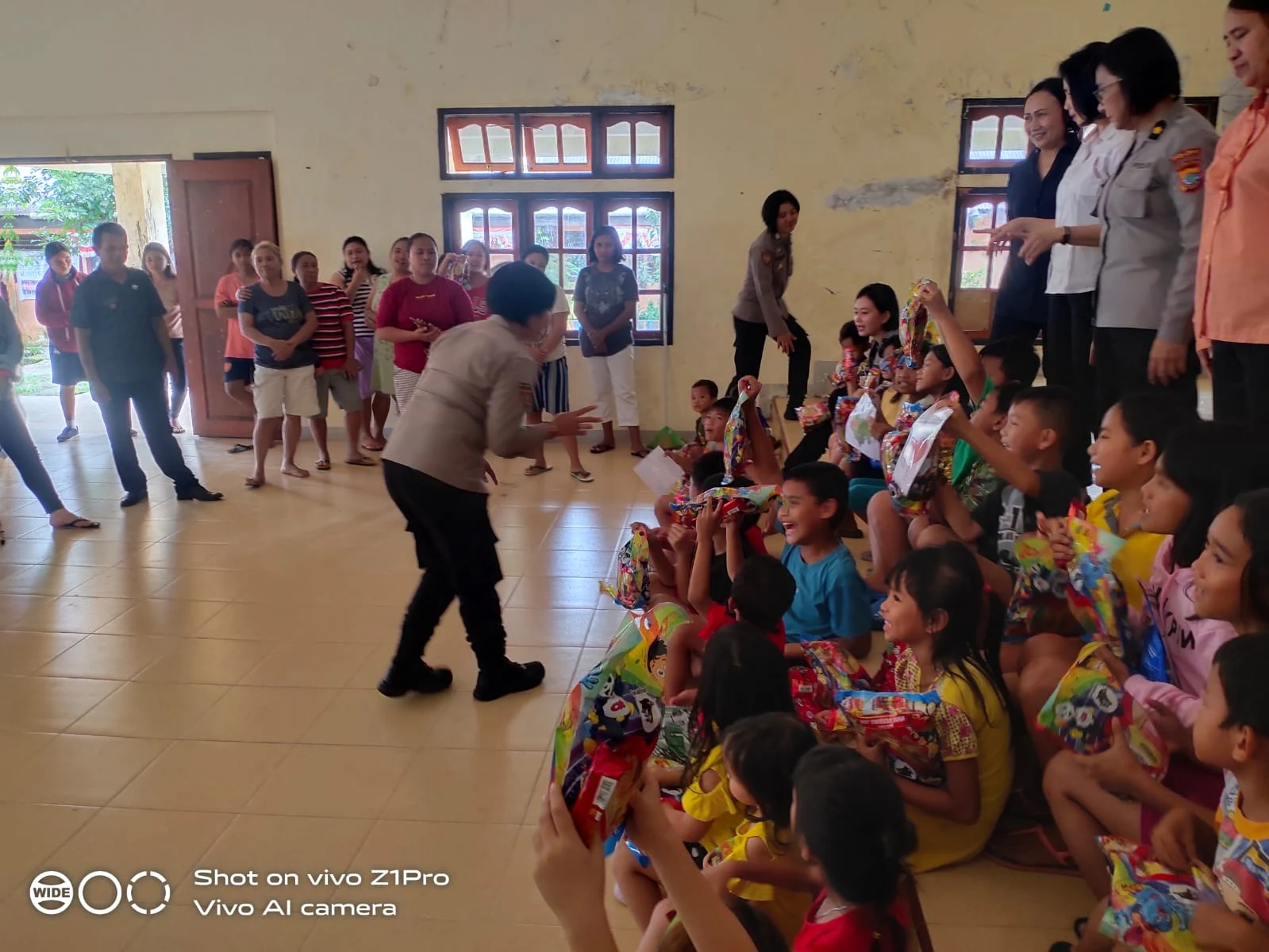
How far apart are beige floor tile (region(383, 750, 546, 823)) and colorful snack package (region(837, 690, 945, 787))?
87 centimetres

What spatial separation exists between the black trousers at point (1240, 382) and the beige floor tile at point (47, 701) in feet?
10.2

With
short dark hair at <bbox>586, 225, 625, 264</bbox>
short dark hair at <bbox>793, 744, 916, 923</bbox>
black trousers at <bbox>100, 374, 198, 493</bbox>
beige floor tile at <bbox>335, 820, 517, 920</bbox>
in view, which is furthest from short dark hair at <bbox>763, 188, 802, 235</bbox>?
short dark hair at <bbox>793, 744, 916, 923</bbox>

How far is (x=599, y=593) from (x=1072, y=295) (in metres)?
1.93

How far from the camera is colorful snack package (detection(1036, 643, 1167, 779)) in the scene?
1.55 m

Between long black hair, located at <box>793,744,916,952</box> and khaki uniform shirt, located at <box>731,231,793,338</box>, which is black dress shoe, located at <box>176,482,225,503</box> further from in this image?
long black hair, located at <box>793,744,916,952</box>

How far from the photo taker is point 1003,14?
562 centimetres

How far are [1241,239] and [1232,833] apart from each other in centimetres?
143

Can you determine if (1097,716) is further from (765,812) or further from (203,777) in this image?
(203,777)

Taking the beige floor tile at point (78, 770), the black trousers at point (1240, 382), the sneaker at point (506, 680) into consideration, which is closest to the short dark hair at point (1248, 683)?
the black trousers at point (1240, 382)

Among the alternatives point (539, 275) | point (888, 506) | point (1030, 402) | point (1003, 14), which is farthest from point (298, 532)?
point (1003, 14)

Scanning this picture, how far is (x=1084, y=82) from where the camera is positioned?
278 centimetres

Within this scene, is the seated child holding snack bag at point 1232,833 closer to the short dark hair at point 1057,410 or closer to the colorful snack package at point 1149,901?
the colorful snack package at point 1149,901

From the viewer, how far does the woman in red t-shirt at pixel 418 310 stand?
4688mm

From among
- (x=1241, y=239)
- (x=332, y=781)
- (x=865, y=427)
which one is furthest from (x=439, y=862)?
(x=1241, y=239)
